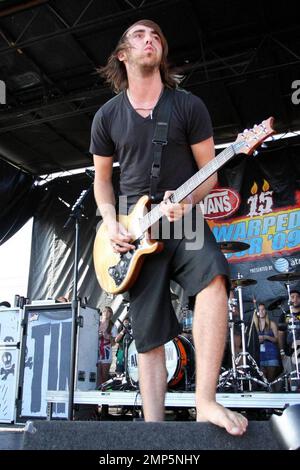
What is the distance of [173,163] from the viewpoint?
2.17 metres

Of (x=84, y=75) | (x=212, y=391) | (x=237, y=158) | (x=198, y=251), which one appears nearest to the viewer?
(x=212, y=391)

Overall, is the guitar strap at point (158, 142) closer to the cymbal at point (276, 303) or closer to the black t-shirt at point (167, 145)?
the black t-shirt at point (167, 145)

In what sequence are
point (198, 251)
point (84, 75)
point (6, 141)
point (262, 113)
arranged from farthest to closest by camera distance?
point (6, 141) < point (262, 113) < point (84, 75) < point (198, 251)

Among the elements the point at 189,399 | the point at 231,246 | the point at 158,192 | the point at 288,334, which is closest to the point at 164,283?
the point at 158,192

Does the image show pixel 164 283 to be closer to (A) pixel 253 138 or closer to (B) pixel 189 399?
(A) pixel 253 138

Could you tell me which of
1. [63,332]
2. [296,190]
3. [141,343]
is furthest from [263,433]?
[296,190]

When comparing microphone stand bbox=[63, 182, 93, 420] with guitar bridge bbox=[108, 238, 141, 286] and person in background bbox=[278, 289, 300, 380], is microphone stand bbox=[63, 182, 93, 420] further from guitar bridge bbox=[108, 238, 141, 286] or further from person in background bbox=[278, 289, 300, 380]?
person in background bbox=[278, 289, 300, 380]

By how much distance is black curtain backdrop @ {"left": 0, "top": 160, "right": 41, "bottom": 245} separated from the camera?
1023 cm

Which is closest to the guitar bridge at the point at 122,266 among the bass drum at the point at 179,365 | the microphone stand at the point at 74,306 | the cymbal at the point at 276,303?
the microphone stand at the point at 74,306

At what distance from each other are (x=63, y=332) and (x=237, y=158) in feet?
15.1

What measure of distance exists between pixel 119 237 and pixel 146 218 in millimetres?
161

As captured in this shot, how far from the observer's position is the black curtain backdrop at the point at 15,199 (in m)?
10.2

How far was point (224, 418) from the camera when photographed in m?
1.35

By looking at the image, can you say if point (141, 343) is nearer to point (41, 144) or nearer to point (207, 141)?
point (207, 141)
